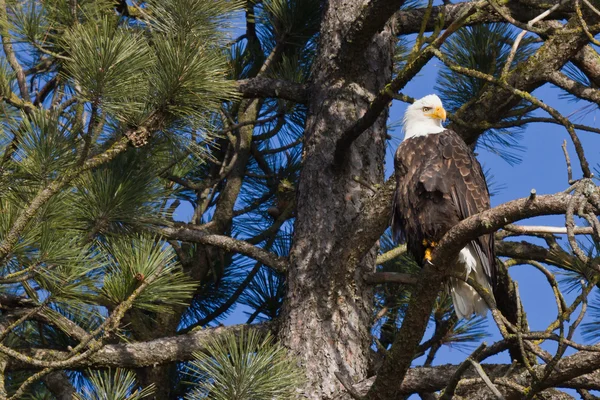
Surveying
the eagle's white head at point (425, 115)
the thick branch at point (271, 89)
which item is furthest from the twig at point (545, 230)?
the thick branch at point (271, 89)

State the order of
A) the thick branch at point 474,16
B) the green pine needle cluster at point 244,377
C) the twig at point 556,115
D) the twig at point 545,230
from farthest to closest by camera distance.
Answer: the thick branch at point 474,16 → the green pine needle cluster at point 244,377 → the twig at point 556,115 → the twig at point 545,230

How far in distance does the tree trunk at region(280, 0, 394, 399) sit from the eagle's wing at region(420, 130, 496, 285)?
1.12 ft

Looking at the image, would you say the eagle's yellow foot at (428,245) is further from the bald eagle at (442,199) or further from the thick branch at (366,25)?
the thick branch at (366,25)

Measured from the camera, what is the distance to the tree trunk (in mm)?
3631

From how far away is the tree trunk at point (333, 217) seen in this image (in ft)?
11.9

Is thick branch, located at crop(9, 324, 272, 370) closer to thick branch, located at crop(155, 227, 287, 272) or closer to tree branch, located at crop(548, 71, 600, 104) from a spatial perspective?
thick branch, located at crop(155, 227, 287, 272)

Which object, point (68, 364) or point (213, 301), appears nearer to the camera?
point (68, 364)

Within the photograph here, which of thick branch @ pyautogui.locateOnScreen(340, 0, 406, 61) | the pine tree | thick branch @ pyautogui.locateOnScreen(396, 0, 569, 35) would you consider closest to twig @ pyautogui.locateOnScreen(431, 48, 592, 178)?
the pine tree

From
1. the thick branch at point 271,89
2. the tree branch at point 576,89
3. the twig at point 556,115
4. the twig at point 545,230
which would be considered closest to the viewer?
the twig at point 545,230

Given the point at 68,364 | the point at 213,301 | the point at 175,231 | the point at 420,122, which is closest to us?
the point at 68,364

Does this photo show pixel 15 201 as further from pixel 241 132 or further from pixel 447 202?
pixel 241 132

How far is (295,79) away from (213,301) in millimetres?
1490

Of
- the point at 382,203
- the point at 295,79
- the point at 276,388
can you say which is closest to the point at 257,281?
the point at 295,79

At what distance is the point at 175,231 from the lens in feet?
13.3
